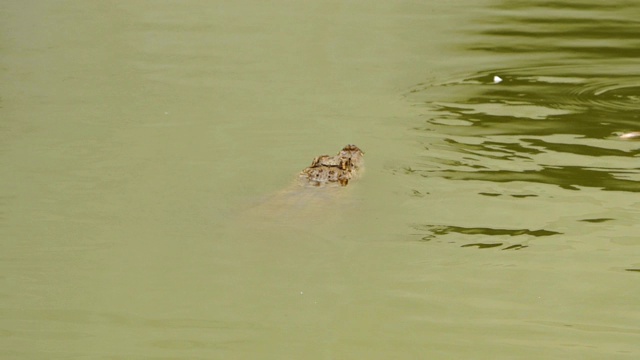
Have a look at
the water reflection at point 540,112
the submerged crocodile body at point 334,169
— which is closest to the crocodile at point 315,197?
the submerged crocodile body at point 334,169

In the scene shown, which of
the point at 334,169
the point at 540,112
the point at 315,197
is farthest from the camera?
the point at 540,112

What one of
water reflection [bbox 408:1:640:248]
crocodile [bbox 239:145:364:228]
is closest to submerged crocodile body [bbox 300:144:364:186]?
crocodile [bbox 239:145:364:228]

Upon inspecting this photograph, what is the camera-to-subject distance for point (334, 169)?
4.79 m

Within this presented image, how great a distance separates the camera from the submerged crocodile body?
476 centimetres

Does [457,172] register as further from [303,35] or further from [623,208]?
[303,35]

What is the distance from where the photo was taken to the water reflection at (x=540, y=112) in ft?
16.0

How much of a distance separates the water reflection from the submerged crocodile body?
10.5 inches

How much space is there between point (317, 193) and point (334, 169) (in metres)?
0.21

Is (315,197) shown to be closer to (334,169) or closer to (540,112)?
(334,169)

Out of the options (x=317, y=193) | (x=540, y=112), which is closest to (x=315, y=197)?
(x=317, y=193)

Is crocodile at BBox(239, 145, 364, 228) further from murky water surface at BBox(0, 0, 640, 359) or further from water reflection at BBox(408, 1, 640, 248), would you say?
water reflection at BBox(408, 1, 640, 248)

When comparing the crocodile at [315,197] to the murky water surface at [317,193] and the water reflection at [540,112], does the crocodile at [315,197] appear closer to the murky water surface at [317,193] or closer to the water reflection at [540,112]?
the murky water surface at [317,193]

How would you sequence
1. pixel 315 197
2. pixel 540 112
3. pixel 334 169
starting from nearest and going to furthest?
pixel 315 197 → pixel 334 169 → pixel 540 112

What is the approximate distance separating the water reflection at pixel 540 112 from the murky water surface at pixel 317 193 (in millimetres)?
19
